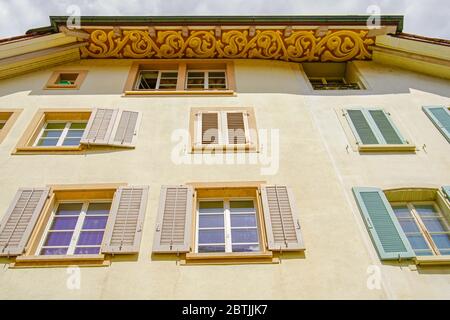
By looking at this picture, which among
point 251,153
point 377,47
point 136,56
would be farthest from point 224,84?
point 377,47

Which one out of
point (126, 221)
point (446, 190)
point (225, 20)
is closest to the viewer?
point (126, 221)

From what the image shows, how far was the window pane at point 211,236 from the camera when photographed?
639cm

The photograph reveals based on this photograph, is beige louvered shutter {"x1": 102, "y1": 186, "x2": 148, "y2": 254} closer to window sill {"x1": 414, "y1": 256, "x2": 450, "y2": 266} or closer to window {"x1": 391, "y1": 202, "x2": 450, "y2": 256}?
window sill {"x1": 414, "y1": 256, "x2": 450, "y2": 266}

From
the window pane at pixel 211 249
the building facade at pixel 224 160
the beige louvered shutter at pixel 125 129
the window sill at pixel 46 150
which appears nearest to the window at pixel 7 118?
the building facade at pixel 224 160

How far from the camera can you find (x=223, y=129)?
29.0ft

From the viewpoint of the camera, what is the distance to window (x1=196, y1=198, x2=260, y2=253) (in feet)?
20.6

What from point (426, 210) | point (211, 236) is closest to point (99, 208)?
point (211, 236)

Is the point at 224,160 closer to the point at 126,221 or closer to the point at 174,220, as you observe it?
the point at 174,220

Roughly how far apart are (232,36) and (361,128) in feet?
15.3

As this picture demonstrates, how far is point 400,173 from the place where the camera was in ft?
24.8

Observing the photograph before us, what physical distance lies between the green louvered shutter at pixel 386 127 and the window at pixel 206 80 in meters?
3.91

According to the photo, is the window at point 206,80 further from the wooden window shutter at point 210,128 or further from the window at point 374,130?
the window at point 374,130

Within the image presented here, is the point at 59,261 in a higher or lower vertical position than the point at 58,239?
lower

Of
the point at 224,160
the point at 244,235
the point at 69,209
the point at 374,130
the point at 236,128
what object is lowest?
the point at 244,235
